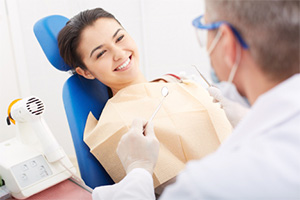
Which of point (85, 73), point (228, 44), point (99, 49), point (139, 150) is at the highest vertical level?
point (228, 44)

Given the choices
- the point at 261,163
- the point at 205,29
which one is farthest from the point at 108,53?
the point at 261,163

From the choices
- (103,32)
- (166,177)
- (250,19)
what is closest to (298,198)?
(250,19)

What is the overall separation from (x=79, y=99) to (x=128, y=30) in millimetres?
1311

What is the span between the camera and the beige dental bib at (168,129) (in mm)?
1279

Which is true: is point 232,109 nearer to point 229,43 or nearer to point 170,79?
point 170,79

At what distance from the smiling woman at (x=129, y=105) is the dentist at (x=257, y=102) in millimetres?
604

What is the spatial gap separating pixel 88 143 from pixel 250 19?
0.92 metres

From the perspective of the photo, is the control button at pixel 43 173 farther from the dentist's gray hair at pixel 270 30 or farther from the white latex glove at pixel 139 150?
the dentist's gray hair at pixel 270 30

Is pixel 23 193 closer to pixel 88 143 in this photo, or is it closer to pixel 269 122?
pixel 88 143

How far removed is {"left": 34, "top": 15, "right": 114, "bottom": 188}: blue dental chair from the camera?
1.36 m

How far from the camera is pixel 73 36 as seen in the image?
1463mm

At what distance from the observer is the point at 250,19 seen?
0.60 metres

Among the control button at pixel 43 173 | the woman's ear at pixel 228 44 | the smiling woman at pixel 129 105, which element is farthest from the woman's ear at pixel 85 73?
the woman's ear at pixel 228 44

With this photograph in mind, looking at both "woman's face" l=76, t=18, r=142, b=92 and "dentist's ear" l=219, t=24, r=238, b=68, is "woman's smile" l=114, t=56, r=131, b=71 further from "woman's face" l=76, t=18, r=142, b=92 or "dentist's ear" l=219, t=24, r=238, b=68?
"dentist's ear" l=219, t=24, r=238, b=68
